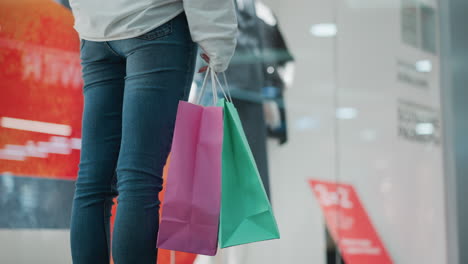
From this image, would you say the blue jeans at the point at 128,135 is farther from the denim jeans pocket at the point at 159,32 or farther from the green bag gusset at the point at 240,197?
the green bag gusset at the point at 240,197

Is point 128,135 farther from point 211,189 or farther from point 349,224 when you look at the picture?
point 349,224

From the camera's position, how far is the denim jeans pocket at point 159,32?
114 centimetres

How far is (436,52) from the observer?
3252mm

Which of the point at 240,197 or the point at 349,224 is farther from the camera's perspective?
the point at 349,224

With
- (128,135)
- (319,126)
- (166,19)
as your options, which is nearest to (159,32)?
(166,19)

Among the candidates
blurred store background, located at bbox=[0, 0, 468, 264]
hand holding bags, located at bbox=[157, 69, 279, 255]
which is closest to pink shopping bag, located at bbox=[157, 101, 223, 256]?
hand holding bags, located at bbox=[157, 69, 279, 255]

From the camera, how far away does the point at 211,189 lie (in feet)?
3.66

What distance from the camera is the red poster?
2633mm

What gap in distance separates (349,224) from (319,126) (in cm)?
47

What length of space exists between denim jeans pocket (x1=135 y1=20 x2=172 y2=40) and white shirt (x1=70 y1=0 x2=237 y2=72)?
0.01 meters

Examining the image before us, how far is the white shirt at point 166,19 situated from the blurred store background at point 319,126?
1.93ft

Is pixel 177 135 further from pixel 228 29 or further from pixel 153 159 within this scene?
pixel 228 29

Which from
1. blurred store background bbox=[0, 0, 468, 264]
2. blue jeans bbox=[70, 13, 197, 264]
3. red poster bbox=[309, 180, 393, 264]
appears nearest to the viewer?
blue jeans bbox=[70, 13, 197, 264]

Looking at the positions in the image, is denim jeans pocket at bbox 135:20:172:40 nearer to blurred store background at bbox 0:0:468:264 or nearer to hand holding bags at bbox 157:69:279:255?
hand holding bags at bbox 157:69:279:255
